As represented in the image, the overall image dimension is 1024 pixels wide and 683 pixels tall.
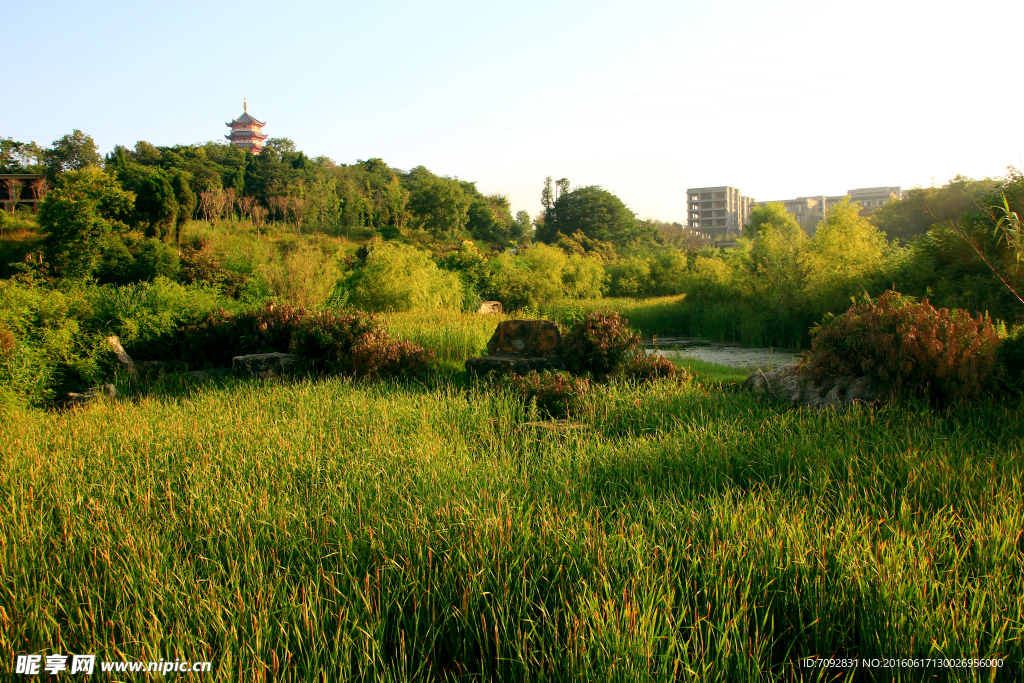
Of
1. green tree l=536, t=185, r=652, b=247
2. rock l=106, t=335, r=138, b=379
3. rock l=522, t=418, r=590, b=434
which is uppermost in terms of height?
green tree l=536, t=185, r=652, b=247

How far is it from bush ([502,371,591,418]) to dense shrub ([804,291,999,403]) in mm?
2220

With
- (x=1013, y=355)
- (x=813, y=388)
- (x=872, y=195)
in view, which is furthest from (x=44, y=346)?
(x=872, y=195)

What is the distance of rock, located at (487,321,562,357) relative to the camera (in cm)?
679

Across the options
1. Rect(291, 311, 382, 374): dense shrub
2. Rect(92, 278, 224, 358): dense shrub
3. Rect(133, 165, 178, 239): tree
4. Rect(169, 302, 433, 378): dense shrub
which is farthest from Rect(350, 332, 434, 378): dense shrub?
Rect(133, 165, 178, 239): tree

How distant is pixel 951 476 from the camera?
271 centimetres

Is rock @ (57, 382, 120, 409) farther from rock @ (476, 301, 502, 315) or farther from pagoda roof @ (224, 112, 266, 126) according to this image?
pagoda roof @ (224, 112, 266, 126)

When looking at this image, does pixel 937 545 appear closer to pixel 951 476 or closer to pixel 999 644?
pixel 999 644

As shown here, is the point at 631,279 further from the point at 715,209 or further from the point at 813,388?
the point at 715,209

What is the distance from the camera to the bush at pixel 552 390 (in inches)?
205

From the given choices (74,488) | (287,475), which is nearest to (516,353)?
(287,475)

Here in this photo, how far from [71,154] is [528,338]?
43.8 metres

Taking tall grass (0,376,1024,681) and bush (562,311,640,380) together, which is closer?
tall grass (0,376,1024,681)

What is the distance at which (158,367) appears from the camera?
7270 millimetres

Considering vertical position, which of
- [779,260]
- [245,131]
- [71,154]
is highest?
[245,131]
